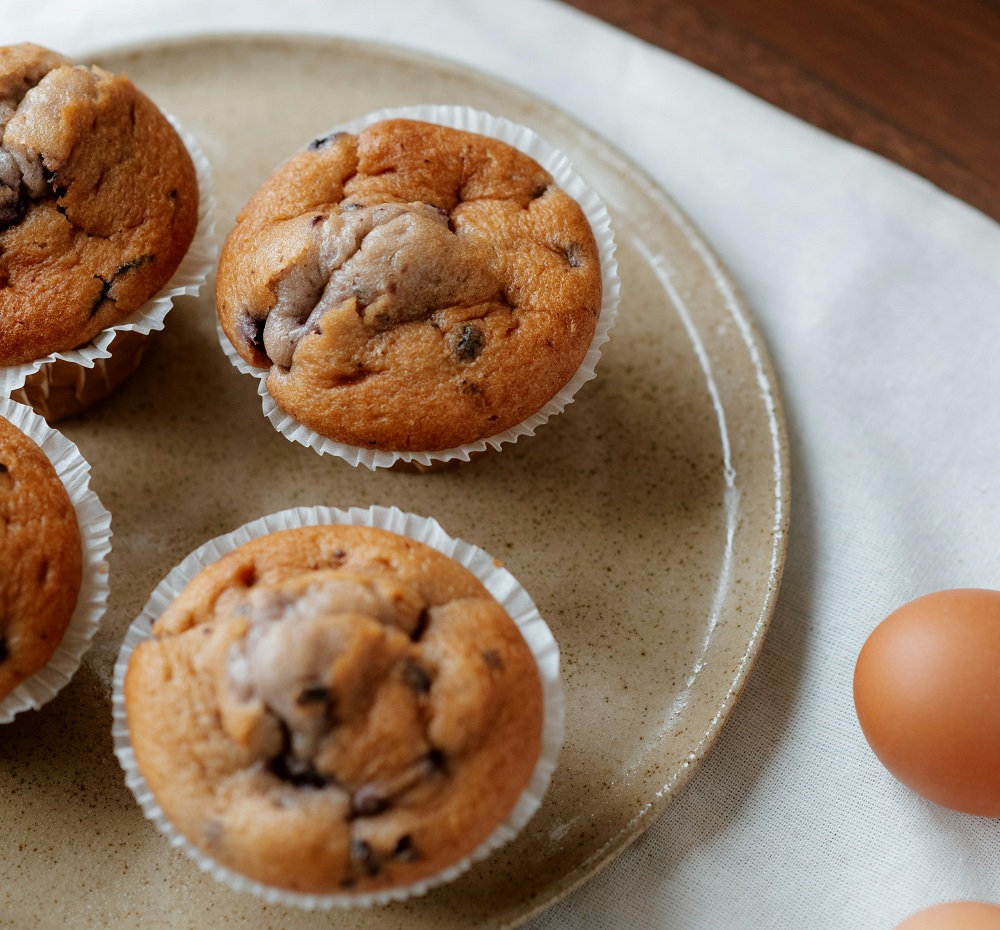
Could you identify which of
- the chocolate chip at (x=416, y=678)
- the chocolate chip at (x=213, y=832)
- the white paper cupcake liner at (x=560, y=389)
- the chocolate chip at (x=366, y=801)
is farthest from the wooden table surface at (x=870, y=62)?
the chocolate chip at (x=213, y=832)

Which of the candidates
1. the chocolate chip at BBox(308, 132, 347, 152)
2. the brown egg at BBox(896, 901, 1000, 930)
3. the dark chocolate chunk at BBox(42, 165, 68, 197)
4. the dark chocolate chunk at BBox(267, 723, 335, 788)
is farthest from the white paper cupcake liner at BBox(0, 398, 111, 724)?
the brown egg at BBox(896, 901, 1000, 930)

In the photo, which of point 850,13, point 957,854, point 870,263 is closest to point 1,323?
point 870,263

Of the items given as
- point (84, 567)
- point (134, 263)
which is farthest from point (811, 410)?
point (84, 567)

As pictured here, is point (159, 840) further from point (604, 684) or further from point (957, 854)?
point (957, 854)

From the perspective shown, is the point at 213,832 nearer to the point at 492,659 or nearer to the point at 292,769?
the point at 292,769

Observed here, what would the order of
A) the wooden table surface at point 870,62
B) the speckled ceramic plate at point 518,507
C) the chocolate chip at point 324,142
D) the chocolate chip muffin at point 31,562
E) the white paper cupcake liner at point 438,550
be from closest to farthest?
the white paper cupcake liner at point 438,550, the chocolate chip muffin at point 31,562, the speckled ceramic plate at point 518,507, the chocolate chip at point 324,142, the wooden table surface at point 870,62

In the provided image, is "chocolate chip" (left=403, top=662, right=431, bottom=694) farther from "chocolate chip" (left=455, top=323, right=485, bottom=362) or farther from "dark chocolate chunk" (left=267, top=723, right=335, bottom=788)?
"chocolate chip" (left=455, top=323, right=485, bottom=362)

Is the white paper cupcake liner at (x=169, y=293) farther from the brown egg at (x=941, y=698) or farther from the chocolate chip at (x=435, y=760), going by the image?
the brown egg at (x=941, y=698)
